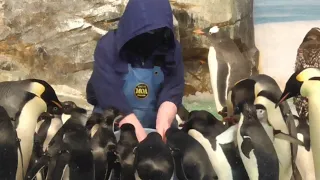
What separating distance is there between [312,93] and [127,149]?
0.64 metres

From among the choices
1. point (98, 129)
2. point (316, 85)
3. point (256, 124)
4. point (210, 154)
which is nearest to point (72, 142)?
point (98, 129)

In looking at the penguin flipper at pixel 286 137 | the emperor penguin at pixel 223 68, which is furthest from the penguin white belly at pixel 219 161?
the emperor penguin at pixel 223 68

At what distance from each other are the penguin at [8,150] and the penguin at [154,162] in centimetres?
38

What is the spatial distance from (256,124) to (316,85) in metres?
0.24

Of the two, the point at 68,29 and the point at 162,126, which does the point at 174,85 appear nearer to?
the point at 162,126

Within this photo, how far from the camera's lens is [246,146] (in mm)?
1745

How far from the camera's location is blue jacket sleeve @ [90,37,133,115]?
84.7 inches

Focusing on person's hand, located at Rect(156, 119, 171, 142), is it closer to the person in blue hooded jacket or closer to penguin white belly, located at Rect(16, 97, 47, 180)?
the person in blue hooded jacket

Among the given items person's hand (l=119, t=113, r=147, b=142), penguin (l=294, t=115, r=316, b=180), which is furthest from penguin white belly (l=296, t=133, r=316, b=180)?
person's hand (l=119, t=113, r=147, b=142)

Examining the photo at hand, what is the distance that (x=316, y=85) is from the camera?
6.01 feet

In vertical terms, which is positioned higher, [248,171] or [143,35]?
[143,35]

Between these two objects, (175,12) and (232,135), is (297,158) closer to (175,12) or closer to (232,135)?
(232,135)

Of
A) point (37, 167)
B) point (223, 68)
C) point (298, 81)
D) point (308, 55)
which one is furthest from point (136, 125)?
point (308, 55)

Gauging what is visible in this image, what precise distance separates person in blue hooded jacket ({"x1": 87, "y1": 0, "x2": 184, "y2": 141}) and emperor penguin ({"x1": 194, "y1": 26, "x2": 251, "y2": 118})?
17.9 inches
